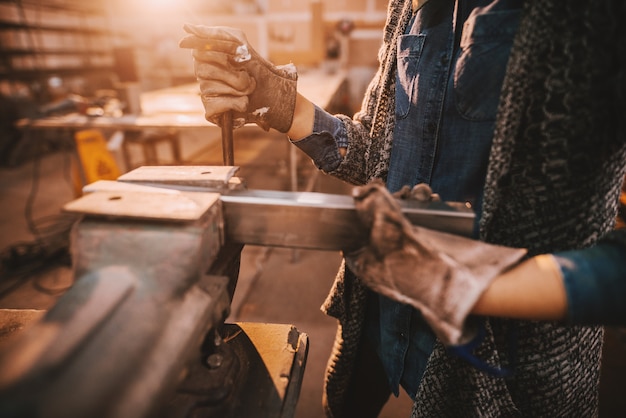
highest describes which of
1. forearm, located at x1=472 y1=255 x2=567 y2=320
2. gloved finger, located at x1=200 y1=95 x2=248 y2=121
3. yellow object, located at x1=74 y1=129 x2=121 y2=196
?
gloved finger, located at x1=200 y1=95 x2=248 y2=121

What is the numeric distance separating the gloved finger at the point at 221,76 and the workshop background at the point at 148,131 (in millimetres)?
797

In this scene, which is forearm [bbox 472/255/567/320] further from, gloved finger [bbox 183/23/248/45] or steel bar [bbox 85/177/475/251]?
gloved finger [bbox 183/23/248/45]

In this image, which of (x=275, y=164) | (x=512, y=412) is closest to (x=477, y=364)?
(x=512, y=412)

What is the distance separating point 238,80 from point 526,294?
83 centimetres

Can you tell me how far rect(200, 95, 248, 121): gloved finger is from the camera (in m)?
0.92

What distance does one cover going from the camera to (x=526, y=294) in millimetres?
537

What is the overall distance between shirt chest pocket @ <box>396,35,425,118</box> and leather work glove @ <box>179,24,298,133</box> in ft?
1.07

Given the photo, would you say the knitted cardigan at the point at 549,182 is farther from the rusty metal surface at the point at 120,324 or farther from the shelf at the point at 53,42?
the shelf at the point at 53,42

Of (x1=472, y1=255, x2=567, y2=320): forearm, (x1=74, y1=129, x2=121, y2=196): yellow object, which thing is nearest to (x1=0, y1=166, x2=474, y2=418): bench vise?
(x1=472, y1=255, x2=567, y2=320): forearm

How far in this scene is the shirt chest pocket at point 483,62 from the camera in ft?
2.44

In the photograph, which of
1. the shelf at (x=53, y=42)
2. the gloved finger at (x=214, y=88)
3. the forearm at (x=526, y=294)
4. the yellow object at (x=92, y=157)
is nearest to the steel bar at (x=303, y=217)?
the forearm at (x=526, y=294)

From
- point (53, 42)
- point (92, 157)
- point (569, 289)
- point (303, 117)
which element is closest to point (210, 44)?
point (303, 117)

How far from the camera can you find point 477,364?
2.08 feet

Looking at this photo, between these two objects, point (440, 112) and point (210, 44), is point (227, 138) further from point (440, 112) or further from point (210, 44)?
point (440, 112)
